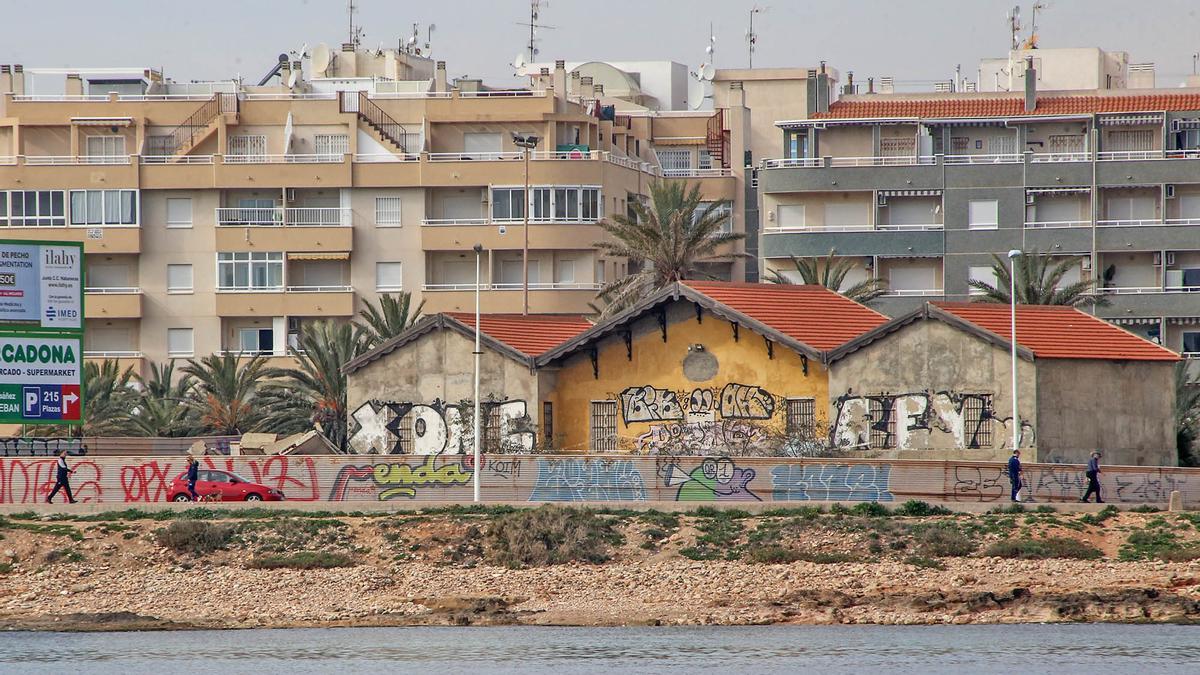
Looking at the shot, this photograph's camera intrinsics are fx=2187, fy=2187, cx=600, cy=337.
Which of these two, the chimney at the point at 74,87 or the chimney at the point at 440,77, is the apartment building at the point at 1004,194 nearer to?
the chimney at the point at 440,77

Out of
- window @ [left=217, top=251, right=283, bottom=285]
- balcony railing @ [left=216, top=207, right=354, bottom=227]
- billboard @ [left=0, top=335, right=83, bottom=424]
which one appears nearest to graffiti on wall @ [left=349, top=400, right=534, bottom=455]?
billboard @ [left=0, top=335, right=83, bottom=424]

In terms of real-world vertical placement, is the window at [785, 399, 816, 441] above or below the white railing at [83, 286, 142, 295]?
below

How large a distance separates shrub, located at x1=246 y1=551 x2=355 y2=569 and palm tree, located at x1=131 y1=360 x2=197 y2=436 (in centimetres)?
2854

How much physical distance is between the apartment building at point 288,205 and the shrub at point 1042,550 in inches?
2052

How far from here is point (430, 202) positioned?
107m

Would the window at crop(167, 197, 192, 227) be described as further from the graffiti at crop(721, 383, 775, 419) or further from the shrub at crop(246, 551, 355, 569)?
the shrub at crop(246, 551, 355, 569)

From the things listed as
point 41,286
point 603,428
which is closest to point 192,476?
point 41,286

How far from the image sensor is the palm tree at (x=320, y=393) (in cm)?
8162

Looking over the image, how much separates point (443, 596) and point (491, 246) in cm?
5325

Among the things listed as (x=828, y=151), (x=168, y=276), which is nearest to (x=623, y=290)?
(x=828, y=151)

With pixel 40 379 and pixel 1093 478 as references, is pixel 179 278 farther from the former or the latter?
pixel 1093 478

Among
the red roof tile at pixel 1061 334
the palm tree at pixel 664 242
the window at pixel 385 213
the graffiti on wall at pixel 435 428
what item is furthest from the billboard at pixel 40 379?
the window at pixel 385 213

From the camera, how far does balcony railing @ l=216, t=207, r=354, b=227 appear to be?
10575 cm

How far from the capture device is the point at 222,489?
6341cm
